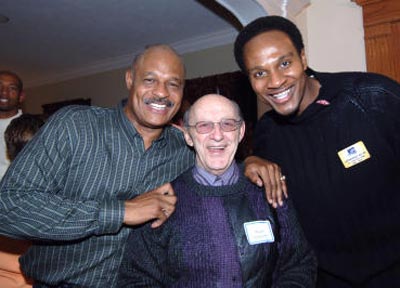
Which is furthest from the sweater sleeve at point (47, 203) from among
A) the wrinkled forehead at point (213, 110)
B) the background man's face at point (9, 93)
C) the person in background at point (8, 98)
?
the background man's face at point (9, 93)

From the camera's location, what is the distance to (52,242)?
63.0 inches

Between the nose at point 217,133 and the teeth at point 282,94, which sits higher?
the teeth at point 282,94

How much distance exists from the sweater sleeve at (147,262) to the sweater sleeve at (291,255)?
447 mm

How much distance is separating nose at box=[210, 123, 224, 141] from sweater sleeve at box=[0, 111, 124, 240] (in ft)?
1.52

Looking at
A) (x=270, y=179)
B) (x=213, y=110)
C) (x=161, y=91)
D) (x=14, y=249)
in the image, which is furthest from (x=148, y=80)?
(x=14, y=249)

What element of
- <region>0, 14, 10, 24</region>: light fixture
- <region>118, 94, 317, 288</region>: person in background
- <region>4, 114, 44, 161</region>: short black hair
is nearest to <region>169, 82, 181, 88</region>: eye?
<region>118, 94, 317, 288</region>: person in background

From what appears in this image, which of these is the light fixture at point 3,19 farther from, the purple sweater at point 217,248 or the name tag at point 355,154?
the name tag at point 355,154

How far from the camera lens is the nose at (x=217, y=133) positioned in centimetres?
157

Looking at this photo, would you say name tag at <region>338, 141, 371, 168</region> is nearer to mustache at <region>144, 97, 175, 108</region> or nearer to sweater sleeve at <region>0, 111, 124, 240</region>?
mustache at <region>144, 97, 175, 108</region>

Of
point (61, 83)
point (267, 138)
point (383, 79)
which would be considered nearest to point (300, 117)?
point (267, 138)

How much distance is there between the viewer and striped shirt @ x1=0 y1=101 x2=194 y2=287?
1.44 metres

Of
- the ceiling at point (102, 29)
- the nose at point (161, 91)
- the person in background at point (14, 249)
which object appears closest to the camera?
the nose at point (161, 91)

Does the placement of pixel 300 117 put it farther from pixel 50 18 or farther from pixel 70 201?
pixel 50 18

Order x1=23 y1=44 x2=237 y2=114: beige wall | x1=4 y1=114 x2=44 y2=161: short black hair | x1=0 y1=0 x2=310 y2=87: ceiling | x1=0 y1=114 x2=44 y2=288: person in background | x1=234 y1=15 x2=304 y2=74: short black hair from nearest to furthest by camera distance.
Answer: x1=234 y1=15 x2=304 y2=74: short black hair < x1=0 y1=114 x2=44 y2=288: person in background < x1=4 y1=114 x2=44 y2=161: short black hair < x1=0 y1=0 x2=310 y2=87: ceiling < x1=23 y1=44 x2=237 y2=114: beige wall
